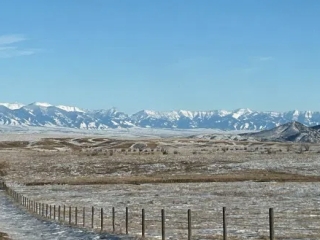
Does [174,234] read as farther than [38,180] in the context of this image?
No

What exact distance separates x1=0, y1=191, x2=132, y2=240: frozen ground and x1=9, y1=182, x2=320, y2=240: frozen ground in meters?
2.21

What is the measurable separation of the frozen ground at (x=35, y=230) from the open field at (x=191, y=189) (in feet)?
7.72

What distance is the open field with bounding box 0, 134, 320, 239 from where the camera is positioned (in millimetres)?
33847

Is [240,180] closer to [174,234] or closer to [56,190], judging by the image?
[56,190]

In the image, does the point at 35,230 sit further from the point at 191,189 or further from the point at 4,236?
the point at 191,189

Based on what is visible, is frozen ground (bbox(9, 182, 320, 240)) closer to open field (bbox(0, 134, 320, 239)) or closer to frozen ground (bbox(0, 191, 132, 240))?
open field (bbox(0, 134, 320, 239))

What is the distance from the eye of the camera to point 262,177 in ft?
254

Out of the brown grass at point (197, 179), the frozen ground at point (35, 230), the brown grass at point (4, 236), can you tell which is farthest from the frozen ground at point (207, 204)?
the brown grass at point (4, 236)

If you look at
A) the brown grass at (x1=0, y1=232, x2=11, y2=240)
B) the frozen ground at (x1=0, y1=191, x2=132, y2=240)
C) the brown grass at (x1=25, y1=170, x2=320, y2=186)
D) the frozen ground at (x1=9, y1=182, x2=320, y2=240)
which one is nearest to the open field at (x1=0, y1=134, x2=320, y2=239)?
the frozen ground at (x1=9, y1=182, x2=320, y2=240)

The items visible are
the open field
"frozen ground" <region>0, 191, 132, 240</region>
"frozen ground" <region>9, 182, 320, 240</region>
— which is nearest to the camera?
"frozen ground" <region>0, 191, 132, 240</region>

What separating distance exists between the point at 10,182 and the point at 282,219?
52.6 meters

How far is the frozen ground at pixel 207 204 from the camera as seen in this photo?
31.1 meters

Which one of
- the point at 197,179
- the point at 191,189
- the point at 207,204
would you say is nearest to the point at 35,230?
the point at 207,204

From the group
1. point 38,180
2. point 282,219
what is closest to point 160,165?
point 38,180
